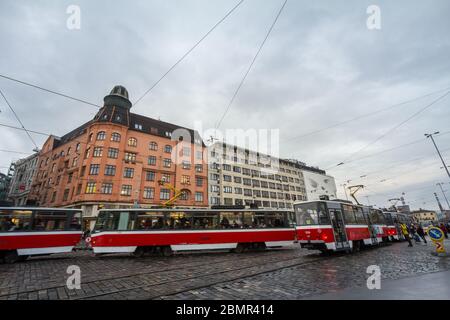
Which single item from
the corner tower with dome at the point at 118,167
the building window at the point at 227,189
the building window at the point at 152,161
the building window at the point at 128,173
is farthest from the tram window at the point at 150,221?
the building window at the point at 227,189

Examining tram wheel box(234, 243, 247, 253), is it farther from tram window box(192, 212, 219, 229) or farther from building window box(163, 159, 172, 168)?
building window box(163, 159, 172, 168)

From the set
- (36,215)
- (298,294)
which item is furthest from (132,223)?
(298,294)

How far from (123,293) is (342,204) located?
Answer: 39.4 ft

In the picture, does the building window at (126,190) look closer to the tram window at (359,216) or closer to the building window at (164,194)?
the building window at (164,194)

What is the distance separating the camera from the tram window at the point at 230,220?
13.3 m

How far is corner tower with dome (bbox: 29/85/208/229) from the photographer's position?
95.8ft

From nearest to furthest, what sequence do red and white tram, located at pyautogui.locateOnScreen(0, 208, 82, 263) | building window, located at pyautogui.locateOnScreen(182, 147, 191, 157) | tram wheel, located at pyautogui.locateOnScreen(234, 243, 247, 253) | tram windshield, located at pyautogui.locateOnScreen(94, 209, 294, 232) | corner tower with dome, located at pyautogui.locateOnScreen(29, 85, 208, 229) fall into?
1. red and white tram, located at pyautogui.locateOnScreen(0, 208, 82, 263)
2. tram windshield, located at pyautogui.locateOnScreen(94, 209, 294, 232)
3. tram wheel, located at pyautogui.locateOnScreen(234, 243, 247, 253)
4. corner tower with dome, located at pyautogui.locateOnScreen(29, 85, 208, 229)
5. building window, located at pyautogui.locateOnScreen(182, 147, 191, 157)

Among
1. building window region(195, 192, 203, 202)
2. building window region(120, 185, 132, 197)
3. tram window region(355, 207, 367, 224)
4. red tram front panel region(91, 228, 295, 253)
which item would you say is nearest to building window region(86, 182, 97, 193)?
building window region(120, 185, 132, 197)

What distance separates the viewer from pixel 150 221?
12000 millimetres

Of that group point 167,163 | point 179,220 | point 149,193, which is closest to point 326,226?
point 179,220

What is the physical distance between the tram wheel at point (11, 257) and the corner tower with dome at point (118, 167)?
17940 millimetres

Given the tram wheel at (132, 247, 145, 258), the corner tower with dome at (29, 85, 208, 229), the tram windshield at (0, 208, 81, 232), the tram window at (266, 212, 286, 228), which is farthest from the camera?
the corner tower with dome at (29, 85, 208, 229)

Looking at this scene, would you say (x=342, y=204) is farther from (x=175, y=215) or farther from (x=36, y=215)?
(x=36, y=215)

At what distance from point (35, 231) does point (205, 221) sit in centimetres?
887
